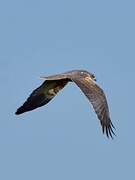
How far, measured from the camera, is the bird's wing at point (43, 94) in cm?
3466

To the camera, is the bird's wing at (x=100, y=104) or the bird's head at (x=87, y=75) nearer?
the bird's wing at (x=100, y=104)

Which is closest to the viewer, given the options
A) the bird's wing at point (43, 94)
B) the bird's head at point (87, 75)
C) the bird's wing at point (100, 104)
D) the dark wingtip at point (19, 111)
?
the bird's wing at point (100, 104)

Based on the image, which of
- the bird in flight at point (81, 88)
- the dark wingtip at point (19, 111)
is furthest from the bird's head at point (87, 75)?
the dark wingtip at point (19, 111)

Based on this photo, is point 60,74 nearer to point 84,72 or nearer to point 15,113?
point 84,72

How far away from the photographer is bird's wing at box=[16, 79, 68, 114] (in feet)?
114

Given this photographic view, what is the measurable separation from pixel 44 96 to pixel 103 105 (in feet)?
14.3

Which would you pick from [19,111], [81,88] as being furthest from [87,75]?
[19,111]

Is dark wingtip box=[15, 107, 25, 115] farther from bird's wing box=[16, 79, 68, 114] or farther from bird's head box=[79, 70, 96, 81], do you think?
bird's head box=[79, 70, 96, 81]

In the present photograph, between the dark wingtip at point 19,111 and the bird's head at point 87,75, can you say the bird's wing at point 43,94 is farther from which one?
the bird's head at point 87,75

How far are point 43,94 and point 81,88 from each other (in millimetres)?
3382

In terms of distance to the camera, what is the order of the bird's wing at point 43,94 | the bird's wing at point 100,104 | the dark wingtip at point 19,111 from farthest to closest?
1. the dark wingtip at point 19,111
2. the bird's wing at point 43,94
3. the bird's wing at point 100,104

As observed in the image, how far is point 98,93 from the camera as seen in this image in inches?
1232

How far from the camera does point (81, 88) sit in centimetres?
3173

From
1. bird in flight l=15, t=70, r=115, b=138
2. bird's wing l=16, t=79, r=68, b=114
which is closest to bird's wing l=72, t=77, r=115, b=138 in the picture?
bird in flight l=15, t=70, r=115, b=138
